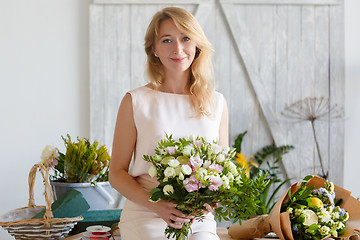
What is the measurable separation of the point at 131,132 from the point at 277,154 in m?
2.54

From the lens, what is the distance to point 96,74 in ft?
13.8

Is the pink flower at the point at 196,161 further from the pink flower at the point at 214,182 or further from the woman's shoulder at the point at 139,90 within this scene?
the woman's shoulder at the point at 139,90

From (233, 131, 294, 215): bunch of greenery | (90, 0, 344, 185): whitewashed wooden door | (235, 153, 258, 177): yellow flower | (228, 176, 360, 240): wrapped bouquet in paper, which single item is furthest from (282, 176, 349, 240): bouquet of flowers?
(90, 0, 344, 185): whitewashed wooden door

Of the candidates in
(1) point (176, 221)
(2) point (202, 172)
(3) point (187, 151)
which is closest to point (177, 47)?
(3) point (187, 151)

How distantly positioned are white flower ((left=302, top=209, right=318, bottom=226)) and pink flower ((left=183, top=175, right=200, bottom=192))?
0.56 m

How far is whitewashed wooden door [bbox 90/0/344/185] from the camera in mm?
4215

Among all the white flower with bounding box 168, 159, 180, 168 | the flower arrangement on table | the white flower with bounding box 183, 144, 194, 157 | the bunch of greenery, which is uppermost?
the white flower with bounding box 183, 144, 194, 157

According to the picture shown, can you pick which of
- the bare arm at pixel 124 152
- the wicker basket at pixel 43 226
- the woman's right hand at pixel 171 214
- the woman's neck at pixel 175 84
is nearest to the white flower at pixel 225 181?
the woman's right hand at pixel 171 214

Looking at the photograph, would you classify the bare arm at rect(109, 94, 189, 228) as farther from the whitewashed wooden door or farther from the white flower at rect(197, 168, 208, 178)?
the whitewashed wooden door

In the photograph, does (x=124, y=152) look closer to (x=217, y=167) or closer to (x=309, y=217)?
(x=217, y=167)

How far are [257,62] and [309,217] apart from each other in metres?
2.60

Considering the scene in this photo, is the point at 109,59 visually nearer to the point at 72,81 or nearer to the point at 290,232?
the point at 72,81

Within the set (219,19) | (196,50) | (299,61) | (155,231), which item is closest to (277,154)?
(299,61)

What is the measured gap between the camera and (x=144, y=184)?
2111 mm
